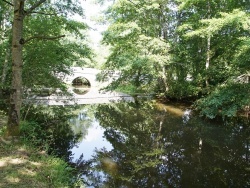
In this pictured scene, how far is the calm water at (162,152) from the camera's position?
550cm

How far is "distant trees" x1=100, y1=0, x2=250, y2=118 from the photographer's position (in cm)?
1350

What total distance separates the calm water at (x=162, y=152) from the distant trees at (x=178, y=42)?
10.6 feet

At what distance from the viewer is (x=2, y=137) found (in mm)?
5594

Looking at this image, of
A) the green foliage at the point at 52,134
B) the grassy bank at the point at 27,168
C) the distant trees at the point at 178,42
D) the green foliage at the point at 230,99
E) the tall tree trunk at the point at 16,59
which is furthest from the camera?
the distant trees at the point at 178,42

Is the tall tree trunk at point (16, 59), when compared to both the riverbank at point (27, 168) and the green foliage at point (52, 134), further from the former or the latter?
the green foliage at point (52, 134)

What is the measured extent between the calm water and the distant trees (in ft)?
10.6

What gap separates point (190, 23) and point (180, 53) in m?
1.94

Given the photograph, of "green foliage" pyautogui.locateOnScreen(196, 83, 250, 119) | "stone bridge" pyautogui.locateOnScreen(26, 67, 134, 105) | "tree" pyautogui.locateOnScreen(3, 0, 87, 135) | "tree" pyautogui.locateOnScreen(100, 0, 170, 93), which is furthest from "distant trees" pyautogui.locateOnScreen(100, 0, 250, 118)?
"tree" pyautogui.locateOnScreen(3, 0, 87, 135)

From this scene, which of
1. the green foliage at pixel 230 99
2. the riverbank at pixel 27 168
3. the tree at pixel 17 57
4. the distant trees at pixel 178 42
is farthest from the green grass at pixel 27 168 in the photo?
the distant trees at pixel 178 42

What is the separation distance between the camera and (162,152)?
7242 millimetres

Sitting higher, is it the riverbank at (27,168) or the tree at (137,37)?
the tree at (137,37)

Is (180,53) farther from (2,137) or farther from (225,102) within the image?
(2,137)

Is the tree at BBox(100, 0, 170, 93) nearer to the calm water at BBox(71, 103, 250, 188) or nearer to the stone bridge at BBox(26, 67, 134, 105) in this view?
the stone bridge at BBox(26, 67, 134, 105)

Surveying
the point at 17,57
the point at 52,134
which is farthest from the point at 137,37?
the point at 17,57
